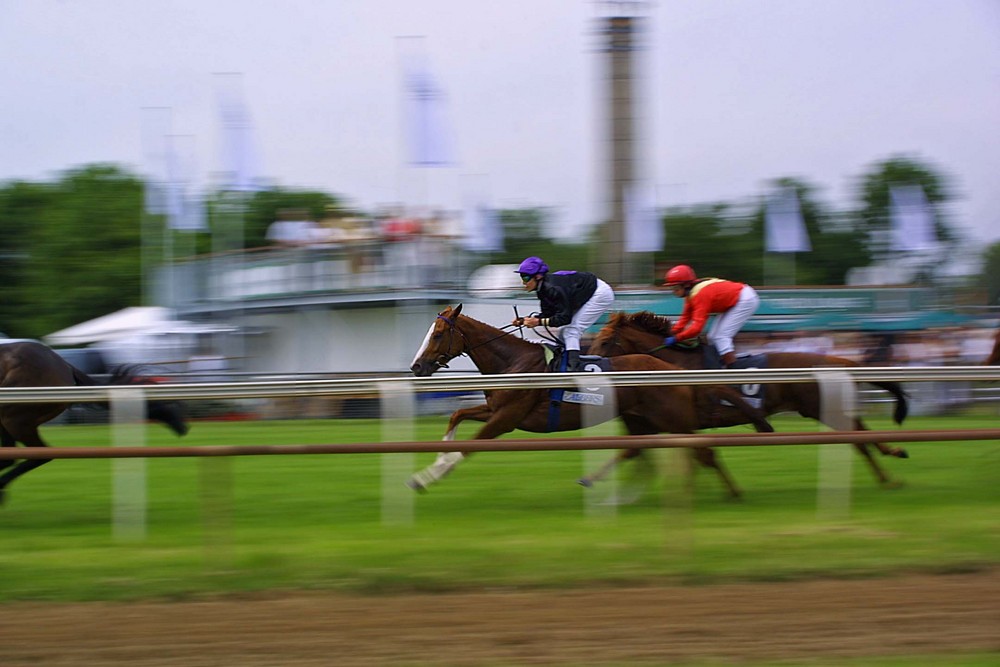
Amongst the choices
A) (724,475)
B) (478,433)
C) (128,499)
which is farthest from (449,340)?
(128,499)

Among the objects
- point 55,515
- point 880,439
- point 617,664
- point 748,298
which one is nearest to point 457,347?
point 748,298

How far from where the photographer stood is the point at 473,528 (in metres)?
6.29

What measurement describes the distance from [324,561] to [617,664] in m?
1.89

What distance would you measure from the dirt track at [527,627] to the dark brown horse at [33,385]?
8.99 feet

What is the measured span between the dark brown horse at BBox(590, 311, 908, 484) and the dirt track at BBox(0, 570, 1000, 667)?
325 cm

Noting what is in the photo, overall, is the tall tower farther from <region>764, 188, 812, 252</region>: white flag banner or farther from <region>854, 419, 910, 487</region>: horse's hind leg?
<region>854, 419, 910, 487</region>: horse's hind leg

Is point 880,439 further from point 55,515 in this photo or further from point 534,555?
point 55,515

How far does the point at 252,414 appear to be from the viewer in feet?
35.1

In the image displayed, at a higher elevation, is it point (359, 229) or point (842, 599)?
point (359, 229)

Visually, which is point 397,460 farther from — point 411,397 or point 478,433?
point 478,433

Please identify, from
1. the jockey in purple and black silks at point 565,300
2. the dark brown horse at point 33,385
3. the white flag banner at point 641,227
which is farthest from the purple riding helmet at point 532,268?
the white flag banner at point 641,227

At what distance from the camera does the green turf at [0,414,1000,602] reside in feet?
16.8

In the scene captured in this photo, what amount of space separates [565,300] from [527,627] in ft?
13.3

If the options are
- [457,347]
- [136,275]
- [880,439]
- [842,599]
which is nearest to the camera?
[842,599]
